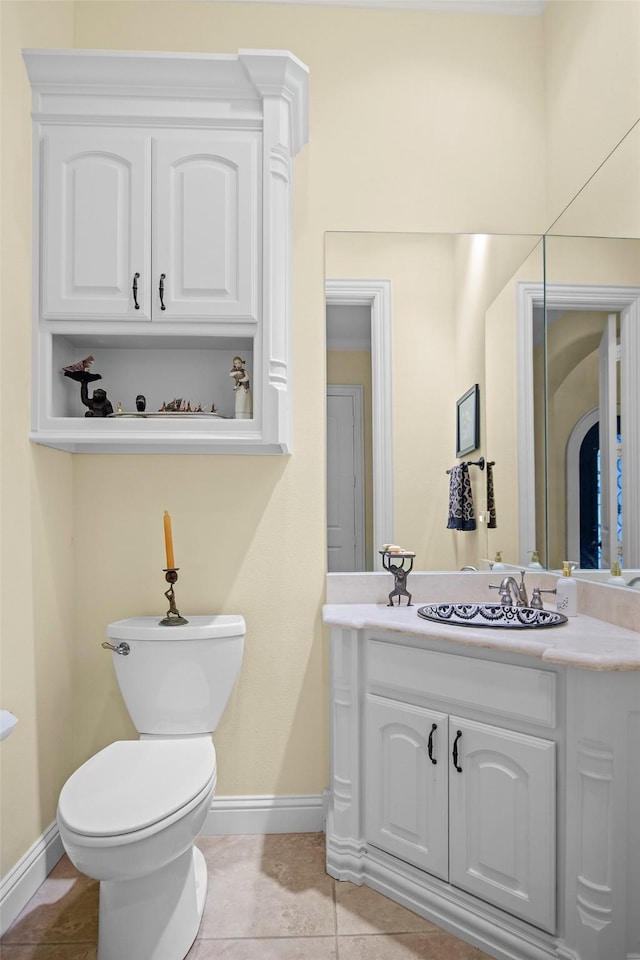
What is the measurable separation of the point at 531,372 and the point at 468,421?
28 centimetres

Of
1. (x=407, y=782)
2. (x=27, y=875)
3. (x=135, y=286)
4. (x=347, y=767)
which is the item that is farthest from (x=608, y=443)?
(x=27, y=875)

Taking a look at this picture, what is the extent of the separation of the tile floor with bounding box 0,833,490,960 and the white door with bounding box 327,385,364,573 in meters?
0.97

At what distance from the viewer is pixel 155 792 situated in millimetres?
1530

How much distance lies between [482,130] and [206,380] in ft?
4.51

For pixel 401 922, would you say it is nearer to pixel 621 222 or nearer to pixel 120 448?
pixel 120 448

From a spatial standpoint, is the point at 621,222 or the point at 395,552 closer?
the point at 621,222

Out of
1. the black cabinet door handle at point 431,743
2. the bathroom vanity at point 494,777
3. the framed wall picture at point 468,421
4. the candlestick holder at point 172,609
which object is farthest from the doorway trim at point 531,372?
the candlestick holder at point 172,609

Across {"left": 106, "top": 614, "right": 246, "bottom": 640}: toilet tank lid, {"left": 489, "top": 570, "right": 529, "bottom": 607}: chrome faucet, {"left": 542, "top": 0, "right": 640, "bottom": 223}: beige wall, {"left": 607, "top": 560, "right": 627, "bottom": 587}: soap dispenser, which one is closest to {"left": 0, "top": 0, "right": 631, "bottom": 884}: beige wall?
{"left": 542, "top": 0, "right": 640, "bottom": 223}: beige wall

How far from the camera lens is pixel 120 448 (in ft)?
7.15

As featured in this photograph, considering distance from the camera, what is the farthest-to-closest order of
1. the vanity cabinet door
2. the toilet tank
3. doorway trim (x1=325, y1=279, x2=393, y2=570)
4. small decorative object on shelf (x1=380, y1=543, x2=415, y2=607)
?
doorway trim (x1=325, y1=279, x2=393, y2=570)
small decorative object on shelf (x1=380, y1=543, x2=415, y2=607)
the toilet tank
the vanity cabinet door

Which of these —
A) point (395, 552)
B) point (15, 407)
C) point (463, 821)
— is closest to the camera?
point (463, 821)

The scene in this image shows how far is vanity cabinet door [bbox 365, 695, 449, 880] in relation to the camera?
5.64ft

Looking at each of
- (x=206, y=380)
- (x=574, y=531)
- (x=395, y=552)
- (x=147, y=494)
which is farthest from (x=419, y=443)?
(x=147, y=494)

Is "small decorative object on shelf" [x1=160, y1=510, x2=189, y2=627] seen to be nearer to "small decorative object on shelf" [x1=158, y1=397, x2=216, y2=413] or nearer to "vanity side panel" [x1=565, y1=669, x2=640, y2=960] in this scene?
"small decorative object on shelf" [x1=158, y1=397, x2=216, y2=413]
